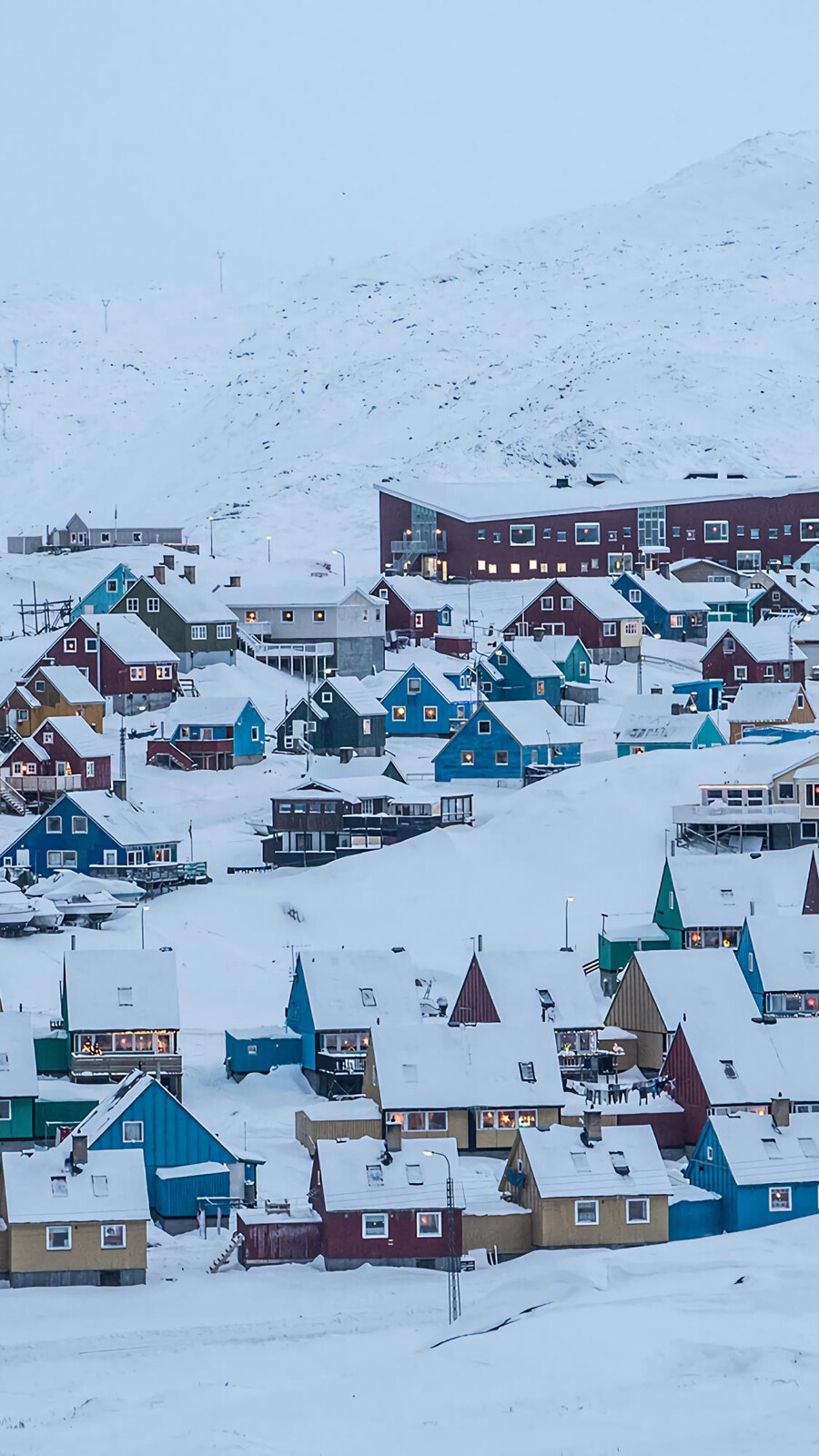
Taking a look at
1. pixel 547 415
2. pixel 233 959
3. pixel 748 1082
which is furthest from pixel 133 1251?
pixel 547 415

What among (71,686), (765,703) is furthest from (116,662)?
(765,703)


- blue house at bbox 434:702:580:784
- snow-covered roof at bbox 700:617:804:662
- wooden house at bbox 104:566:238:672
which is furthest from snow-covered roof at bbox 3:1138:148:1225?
snow-covered roof at bbox 700:617:804:662

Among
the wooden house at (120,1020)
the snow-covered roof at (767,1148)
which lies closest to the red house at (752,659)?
the wooden house at (120,1020)

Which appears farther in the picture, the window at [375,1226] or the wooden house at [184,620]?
the wooden house at [184,620]

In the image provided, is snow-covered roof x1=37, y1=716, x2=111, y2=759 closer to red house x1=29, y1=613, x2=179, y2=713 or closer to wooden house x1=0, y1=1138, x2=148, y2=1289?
red house x1=29, y1=613, x2=179, y2=713

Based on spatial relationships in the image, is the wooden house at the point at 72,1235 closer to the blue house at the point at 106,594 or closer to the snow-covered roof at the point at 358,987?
the snow-covered roof at the point at 358,987

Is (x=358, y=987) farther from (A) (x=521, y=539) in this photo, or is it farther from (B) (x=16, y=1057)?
(A) (x=521, y=539)

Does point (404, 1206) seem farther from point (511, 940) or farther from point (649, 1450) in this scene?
point (511, 940)
